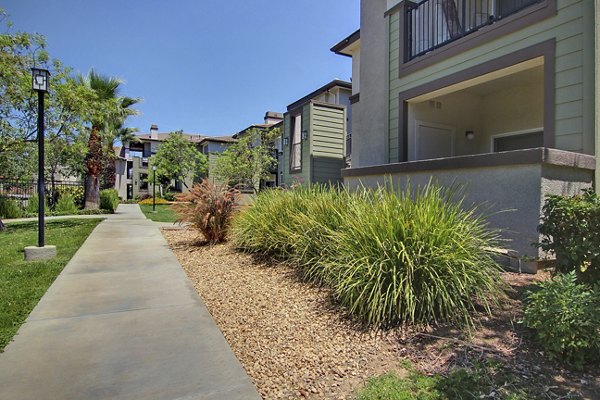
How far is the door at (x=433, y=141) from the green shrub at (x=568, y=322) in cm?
602

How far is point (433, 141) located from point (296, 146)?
25.1ft

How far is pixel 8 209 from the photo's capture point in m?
15.7

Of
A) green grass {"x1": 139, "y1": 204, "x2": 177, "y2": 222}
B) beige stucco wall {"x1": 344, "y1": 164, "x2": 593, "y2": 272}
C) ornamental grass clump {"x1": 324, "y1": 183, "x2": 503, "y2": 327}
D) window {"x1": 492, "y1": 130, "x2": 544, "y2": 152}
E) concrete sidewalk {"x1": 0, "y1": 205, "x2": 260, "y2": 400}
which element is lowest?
concrete sidewalk {"x1": 0, "y1": 205, "x2": 260, "y2": 400}

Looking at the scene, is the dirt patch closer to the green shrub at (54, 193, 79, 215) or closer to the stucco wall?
the stucco wall

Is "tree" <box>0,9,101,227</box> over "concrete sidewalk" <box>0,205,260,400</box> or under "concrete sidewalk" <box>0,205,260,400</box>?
over

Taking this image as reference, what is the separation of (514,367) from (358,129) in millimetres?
8603

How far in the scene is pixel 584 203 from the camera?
3105 millimetres

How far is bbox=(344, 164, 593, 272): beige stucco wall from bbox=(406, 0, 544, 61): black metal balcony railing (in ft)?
12.2

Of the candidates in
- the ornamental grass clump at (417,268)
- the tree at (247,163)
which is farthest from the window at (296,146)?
the ornamental grass clump at (417,268)

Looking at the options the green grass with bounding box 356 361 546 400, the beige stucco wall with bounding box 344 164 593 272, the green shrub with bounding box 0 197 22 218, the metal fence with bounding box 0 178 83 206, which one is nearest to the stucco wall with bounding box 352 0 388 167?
the beige stucco wall with bounding box 344 164 593 272

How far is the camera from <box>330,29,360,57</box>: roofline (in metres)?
12.7

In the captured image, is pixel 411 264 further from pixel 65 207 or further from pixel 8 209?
pixel 65 207

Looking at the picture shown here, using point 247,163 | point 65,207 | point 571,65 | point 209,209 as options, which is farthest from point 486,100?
point 65,207

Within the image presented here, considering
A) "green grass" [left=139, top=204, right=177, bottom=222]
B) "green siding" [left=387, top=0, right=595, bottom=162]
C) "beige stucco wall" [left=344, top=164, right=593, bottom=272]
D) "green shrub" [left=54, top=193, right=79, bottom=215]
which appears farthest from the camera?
"green shrub" [left=54, top=193, right=79, bottom=215]
